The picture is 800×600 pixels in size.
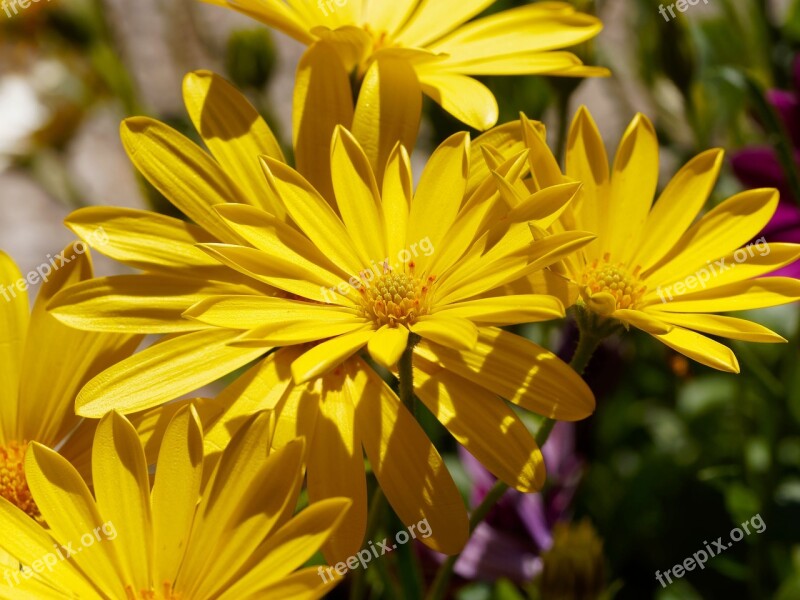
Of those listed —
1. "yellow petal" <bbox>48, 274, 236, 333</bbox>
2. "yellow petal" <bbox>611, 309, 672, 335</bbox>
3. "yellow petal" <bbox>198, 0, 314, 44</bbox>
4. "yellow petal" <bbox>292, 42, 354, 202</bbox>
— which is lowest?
"yellow petal" <bbox>611, 309, 672, 335</bbox>

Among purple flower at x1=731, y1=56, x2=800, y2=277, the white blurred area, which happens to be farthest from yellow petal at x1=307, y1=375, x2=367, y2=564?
the white blurred area

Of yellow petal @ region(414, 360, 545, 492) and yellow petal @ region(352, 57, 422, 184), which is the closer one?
yellow petal @ region(414, 360, 545, 492)

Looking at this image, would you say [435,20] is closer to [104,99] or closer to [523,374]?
[523,374]

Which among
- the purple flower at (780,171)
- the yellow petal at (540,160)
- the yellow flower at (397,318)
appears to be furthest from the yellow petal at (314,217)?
the purple flower at (780,171)

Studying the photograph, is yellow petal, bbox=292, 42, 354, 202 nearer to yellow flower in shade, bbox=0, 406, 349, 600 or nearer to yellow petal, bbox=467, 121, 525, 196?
yellow petal, bbox=467, 121, 525, 196

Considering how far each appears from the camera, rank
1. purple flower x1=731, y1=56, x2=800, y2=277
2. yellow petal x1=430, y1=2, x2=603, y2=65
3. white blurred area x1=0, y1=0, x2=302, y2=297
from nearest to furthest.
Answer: yellow petal x1=430, y1=2, x2=603, y2=65, purple flower x1=731, y1=56, x2=800, y2=277, white blurred area x1=0, y1=0, x2=302, y2=297

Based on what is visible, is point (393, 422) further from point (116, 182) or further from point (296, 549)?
point (116, 182)

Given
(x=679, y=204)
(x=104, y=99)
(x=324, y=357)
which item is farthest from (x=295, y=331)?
(x=104, y=99)
